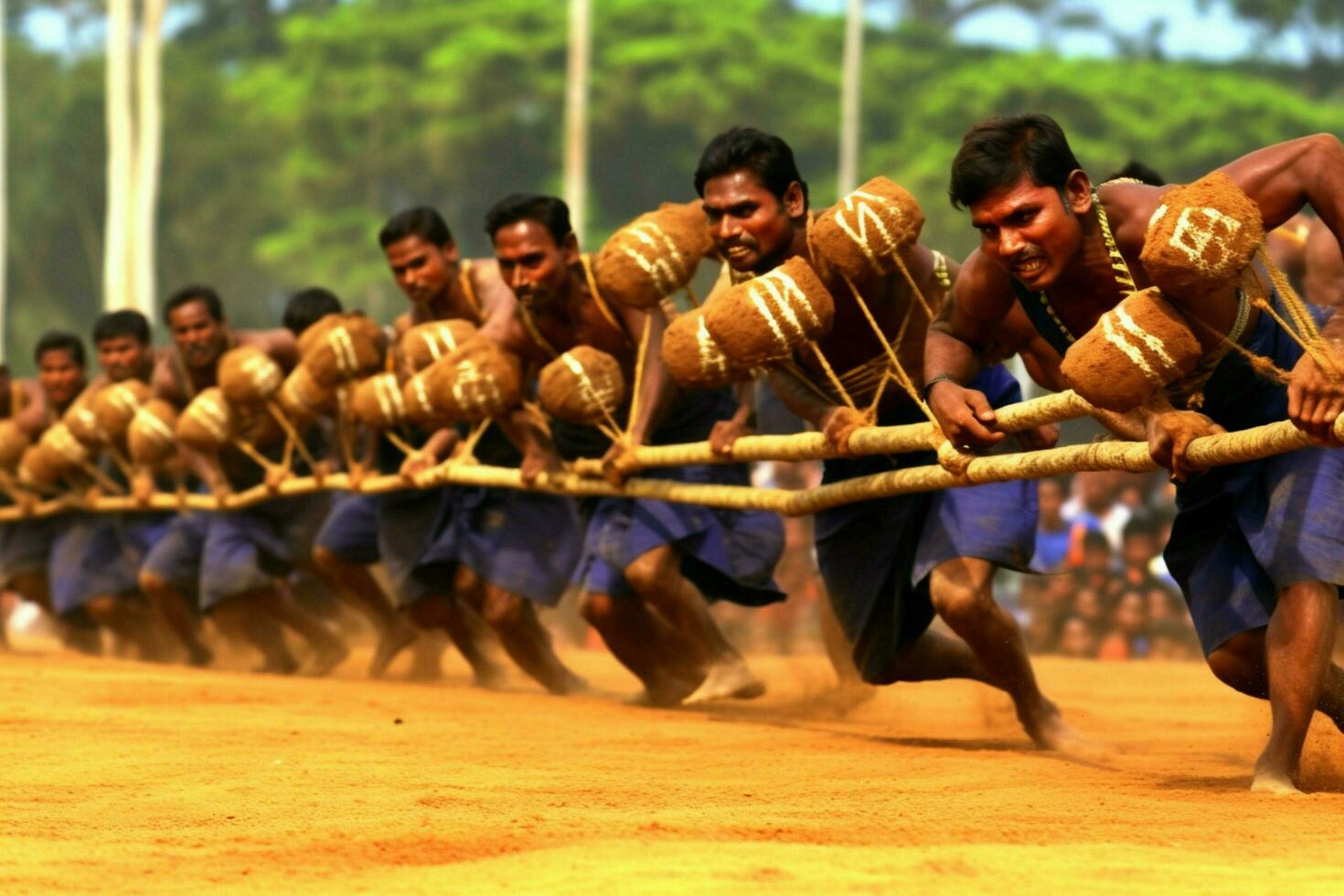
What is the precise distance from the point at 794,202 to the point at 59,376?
6833 mm

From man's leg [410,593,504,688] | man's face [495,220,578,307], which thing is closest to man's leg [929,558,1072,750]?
man's face [495,220,578,307]

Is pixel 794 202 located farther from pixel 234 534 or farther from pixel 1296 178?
pixel 234 534

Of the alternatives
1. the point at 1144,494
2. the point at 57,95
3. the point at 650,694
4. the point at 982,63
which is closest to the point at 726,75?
the point at 982,63

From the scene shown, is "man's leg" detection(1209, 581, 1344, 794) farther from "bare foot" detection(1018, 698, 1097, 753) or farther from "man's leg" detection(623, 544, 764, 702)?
"man's leg" detection(623, 544, 764, 702)

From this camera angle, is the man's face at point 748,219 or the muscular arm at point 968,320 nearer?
the muscular arm at point 968,320

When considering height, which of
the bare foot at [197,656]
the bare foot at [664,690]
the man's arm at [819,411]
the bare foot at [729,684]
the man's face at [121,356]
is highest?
the man's arm at [819,411]

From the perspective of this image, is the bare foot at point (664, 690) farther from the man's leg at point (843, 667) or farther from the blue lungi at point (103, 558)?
the blue lungi at point (103, 558)

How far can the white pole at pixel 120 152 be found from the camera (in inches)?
1069

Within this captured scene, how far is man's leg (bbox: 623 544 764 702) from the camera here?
787cm

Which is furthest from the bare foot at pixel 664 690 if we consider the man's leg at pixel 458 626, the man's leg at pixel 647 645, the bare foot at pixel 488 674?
the bare foot at pixel 488 674

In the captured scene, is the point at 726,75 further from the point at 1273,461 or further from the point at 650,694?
the point at 1273,461

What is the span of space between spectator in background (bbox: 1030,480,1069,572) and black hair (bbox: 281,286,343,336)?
4.25m

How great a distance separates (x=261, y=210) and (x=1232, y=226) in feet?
127

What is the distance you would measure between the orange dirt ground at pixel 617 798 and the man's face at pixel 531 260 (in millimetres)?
1521
